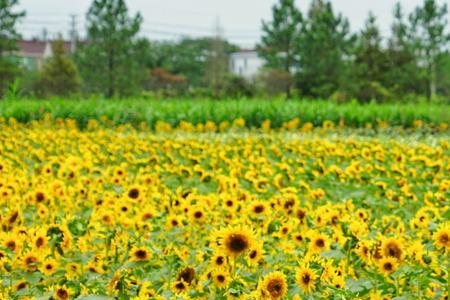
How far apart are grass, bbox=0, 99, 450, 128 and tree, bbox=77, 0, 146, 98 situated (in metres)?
14.7

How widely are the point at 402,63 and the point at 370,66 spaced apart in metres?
2.17

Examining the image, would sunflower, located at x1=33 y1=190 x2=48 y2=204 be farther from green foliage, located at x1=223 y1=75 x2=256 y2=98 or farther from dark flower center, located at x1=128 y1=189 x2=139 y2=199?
green foliage, located at x1=223 y1=75 x2=256 y2=98

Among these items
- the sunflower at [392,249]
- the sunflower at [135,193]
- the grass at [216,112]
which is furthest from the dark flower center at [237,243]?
the grass at [216,112]

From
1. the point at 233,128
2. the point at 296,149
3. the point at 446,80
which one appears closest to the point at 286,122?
the point at 233,128

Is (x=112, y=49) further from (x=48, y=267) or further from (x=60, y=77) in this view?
Answer: (x=48, y=267)

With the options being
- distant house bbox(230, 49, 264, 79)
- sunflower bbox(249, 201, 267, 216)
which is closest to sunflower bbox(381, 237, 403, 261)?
sunflower bbox(249, 201, 267, 216)

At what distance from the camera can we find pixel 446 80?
45250mm

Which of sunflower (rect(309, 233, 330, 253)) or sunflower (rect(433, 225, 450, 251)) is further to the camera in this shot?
sunflower (rect(309, 233, 330, 253))

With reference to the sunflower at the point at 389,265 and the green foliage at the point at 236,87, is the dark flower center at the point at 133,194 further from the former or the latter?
the green foliage at the point at 236,87

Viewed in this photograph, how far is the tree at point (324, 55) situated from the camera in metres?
31.7

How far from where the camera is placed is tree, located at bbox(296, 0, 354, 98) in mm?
31688

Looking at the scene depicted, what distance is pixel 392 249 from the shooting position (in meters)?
2.72

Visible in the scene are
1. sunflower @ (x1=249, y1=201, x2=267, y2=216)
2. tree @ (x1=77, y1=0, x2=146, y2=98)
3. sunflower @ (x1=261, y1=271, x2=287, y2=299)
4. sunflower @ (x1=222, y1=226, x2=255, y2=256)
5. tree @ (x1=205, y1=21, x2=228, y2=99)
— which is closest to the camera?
sunflower @ (x1=261, y1=271, x2=287, y2=299)

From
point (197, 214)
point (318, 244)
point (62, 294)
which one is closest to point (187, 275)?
point (62, 294)
